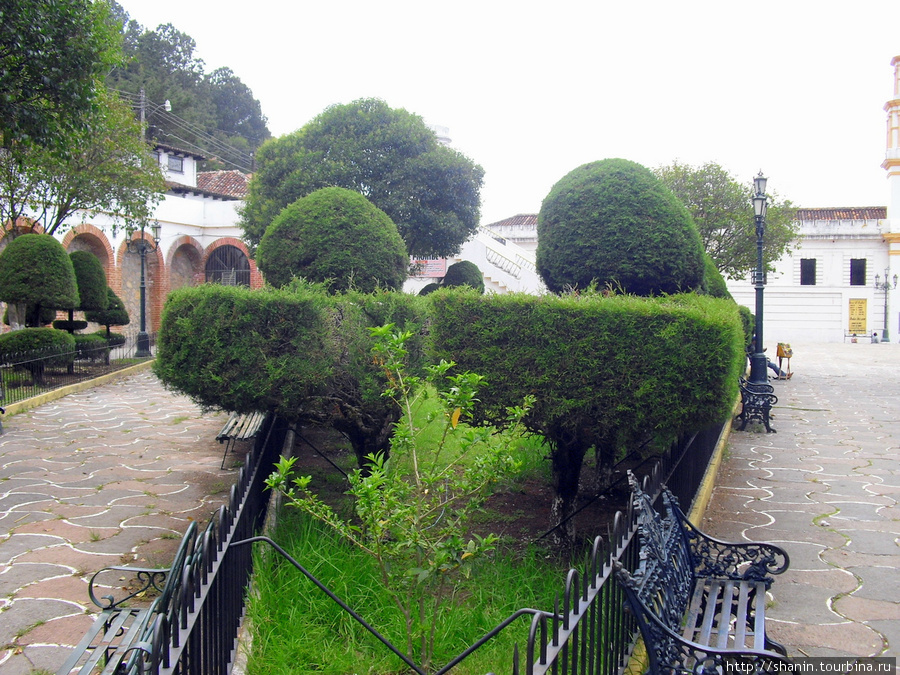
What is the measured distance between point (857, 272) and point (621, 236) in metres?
38.1

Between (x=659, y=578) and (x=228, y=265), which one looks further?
(x=228, y=265)

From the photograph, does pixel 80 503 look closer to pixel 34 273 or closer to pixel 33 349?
pixel 33 349

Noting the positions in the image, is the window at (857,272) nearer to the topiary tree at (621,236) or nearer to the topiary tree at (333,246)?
the topiary tree at (621,236)

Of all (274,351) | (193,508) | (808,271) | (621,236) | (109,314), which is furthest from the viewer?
(808,271)

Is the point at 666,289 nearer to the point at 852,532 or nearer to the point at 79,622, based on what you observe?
the point at 852,532

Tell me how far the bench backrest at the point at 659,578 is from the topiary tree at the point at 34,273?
1293 cm

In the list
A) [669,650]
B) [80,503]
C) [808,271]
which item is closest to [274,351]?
[80,503]

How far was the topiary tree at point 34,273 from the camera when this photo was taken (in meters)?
12.9

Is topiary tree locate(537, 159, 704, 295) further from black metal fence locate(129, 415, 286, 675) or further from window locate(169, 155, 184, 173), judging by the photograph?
window locate(169, 155, 184, 173)

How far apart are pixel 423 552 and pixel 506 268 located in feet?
60.0

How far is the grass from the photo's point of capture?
3.69 metres

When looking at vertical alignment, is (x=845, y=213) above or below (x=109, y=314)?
above

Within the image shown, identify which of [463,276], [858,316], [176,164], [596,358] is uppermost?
[176,164]

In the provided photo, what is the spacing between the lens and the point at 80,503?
6047 millimetres
